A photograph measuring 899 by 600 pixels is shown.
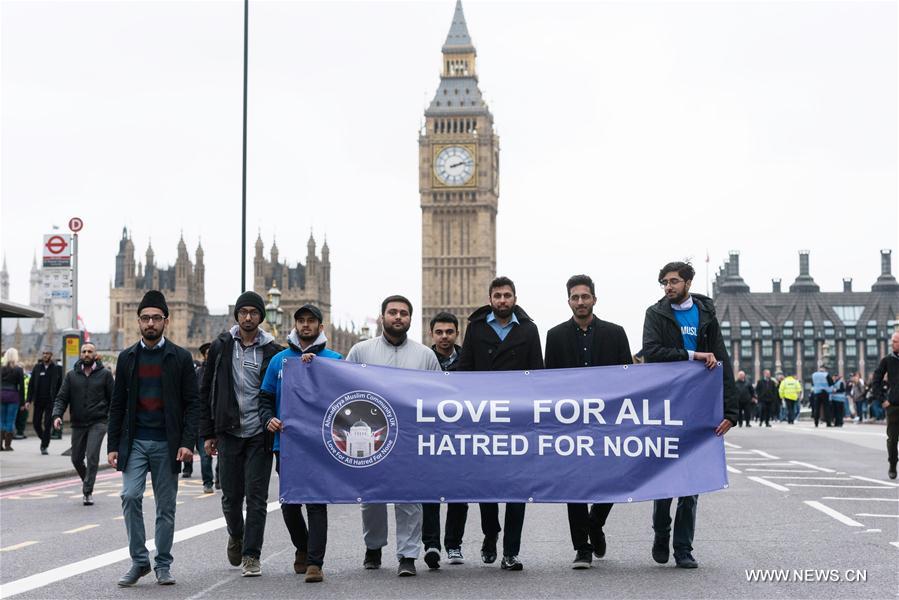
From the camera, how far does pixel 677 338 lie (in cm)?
972

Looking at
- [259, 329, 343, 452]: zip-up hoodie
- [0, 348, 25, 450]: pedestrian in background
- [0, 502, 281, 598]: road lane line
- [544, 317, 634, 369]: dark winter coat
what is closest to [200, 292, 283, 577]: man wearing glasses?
[259, 329, 343, 452]: zip-up hoodie

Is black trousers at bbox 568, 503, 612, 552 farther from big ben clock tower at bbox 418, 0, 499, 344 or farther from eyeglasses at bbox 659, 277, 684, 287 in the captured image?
big ben clock tower at bbox 418, 0, 499, 344

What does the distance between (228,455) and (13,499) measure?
26.7ft

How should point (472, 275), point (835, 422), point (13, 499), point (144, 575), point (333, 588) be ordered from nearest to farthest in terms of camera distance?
point (333, 588)
point (144, 575)
point (13, 499)
point (835, 422)
point (472, 275)

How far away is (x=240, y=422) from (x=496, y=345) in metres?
1.87

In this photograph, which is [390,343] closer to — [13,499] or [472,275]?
[13,499]

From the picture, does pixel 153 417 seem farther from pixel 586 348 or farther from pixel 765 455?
pixel 765 455

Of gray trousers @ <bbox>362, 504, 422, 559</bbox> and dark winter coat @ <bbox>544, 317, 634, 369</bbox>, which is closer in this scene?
A: gray trousers @ <bbox>362, 504, 422, 559</bbox>

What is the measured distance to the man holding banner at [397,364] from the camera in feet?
30.7

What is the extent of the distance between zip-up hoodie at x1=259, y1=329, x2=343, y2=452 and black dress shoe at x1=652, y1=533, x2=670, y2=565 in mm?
2553

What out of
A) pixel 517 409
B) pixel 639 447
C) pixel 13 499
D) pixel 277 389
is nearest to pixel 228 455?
pixel 277 389

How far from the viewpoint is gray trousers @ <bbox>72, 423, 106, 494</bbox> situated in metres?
15.7

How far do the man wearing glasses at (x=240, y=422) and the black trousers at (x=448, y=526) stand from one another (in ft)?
4.00

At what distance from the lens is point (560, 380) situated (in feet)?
31.7
